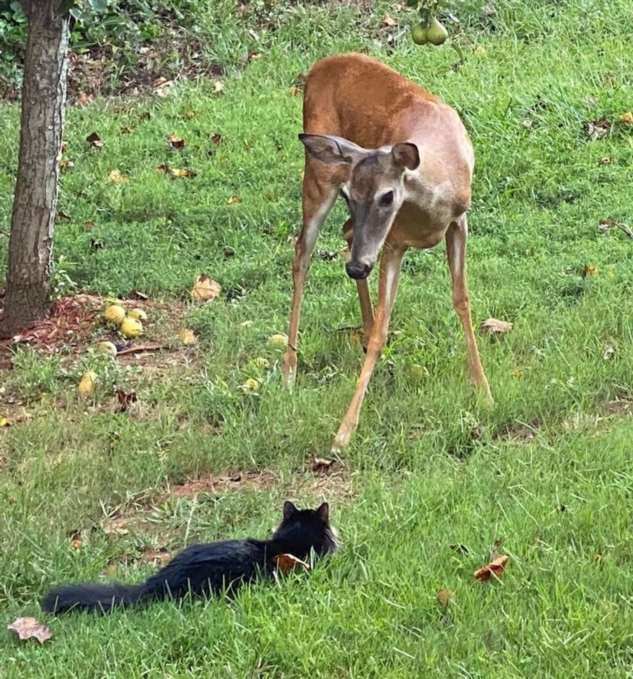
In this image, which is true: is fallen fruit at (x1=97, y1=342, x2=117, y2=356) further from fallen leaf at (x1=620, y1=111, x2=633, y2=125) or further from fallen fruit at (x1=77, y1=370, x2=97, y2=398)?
fallen leaf at (x1=620, y1=111, x2=633, y2=125)

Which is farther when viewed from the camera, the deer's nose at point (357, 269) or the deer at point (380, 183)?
the deer at point (380, 183)

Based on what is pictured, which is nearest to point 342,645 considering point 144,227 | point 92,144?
point 144,227

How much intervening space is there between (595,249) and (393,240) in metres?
1.86

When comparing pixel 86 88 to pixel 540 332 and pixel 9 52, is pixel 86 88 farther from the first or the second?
pixel 540 332

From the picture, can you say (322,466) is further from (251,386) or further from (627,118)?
(627,118)

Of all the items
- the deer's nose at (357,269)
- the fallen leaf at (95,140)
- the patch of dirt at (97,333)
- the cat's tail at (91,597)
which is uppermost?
the deer's nose at (357,269)

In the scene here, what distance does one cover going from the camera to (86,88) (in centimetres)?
1106

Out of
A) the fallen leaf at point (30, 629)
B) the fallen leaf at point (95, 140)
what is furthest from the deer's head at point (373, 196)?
the fallen leaf at point (95, 140)

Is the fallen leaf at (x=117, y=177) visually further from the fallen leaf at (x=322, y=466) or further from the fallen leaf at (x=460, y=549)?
the fallen leaf at (x=460, y=549)

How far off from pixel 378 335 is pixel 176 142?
437cm

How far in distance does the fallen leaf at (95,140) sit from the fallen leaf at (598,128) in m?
3.70

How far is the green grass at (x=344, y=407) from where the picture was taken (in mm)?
3578

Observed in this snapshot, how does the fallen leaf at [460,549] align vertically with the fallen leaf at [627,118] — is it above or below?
below

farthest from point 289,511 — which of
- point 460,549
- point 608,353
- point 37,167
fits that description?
point 37,167
